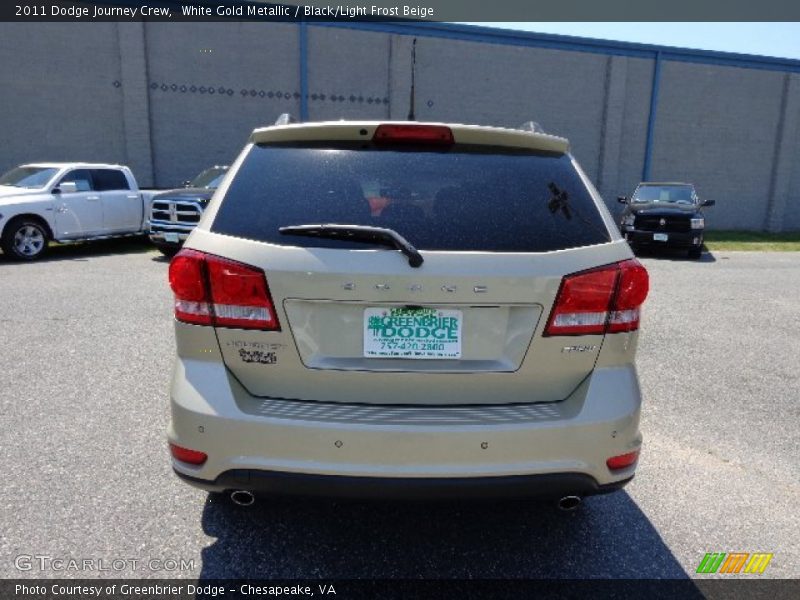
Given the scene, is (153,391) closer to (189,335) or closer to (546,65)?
(189,335)

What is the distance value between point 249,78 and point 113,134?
4.59 meters

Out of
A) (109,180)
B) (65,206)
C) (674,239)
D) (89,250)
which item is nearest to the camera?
(65,206)

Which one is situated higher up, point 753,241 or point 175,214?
point 175,214

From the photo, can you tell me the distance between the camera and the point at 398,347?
6.91 ft

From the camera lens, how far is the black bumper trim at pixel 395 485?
2.05m

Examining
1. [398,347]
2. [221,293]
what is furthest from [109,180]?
[398,347]

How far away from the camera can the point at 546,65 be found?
20.9 meters

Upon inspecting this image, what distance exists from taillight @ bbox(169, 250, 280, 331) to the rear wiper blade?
227mm

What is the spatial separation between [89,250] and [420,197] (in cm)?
1271

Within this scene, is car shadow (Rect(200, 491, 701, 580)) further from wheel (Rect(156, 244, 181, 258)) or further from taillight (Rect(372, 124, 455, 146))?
wheel (Rect(156, 244, 181, 258))

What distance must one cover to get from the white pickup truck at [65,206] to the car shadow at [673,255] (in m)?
12.1

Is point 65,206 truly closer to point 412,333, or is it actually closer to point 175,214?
point 175,214

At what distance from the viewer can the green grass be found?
17.8 meters

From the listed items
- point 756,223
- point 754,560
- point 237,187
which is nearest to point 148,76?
point 237,187
